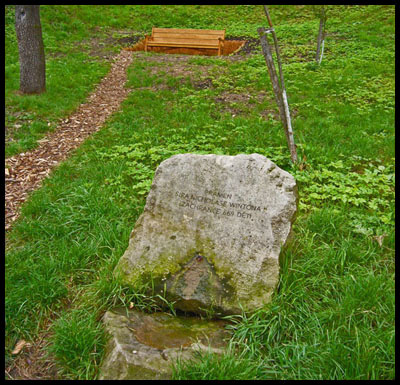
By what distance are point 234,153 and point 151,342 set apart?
134 inches

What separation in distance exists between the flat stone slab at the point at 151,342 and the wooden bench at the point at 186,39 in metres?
10.9

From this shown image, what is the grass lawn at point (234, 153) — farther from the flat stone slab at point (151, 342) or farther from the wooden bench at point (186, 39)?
the wooden bench at point (186, 39)

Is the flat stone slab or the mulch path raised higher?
the mulch path

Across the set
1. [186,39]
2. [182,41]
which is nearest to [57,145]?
[182,41]

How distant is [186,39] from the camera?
41.3ft

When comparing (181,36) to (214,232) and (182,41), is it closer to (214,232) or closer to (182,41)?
(182,41)

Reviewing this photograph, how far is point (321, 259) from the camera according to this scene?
315 centimetres

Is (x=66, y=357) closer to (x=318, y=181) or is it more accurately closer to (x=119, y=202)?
(x=119, y=202)

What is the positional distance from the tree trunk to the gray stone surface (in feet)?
19.9

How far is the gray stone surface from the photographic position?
283 centimetres

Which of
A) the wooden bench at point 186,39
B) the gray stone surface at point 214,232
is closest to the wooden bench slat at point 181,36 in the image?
the wooden bench at point 186,39

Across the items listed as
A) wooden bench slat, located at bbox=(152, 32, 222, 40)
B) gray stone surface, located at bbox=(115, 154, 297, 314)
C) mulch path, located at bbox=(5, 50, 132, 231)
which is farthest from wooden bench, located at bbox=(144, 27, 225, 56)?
gray stone surface, located at bbox=(115, 154, 297, 314)

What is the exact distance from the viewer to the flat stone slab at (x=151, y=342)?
2305 mm

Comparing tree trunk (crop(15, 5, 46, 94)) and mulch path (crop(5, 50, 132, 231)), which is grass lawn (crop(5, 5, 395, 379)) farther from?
tree trunk (crop(15, 5, 46, 94))
